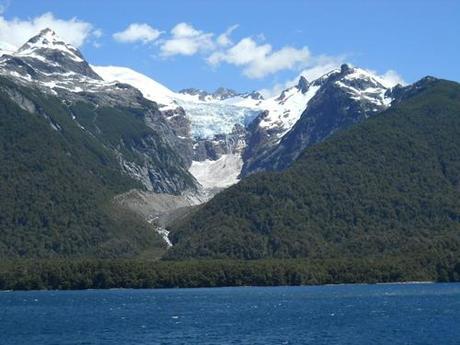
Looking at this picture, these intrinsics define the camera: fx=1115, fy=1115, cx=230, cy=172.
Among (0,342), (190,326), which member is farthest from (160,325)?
(0,342)

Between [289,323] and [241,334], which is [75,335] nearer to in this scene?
[241,334]

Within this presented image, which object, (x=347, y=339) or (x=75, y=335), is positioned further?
(x=75, y=335)

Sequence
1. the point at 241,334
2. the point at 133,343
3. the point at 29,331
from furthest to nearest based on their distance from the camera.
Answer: the point at 29,331
the point at 241,334
the point at 133,343

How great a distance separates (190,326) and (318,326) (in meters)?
21.5

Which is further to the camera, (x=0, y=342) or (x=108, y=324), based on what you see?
(x=108, y=324)

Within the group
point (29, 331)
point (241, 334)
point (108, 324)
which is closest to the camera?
point (241, 334)

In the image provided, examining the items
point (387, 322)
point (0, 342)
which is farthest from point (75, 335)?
point (387, 322)

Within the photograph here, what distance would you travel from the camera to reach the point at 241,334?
171 m

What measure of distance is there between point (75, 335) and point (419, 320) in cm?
5950

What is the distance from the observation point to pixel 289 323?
192m

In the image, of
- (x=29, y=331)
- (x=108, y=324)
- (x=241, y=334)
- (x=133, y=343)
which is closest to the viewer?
(x=133, y=343)

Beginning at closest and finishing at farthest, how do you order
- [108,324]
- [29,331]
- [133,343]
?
[133,343] → [29,331] → [108,324]

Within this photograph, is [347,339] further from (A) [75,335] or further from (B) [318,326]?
(A) [75,335]

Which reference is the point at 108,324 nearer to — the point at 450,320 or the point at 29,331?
the point at 29,331
